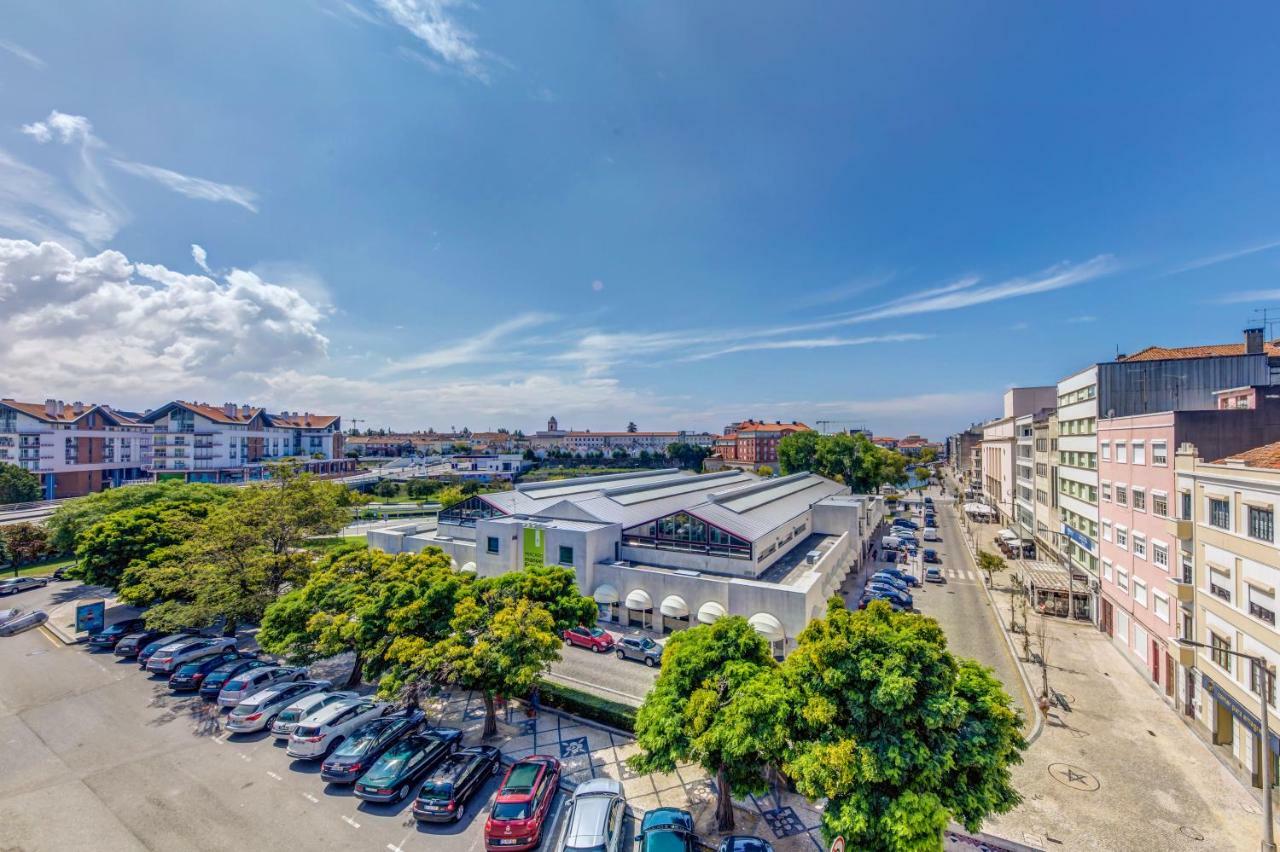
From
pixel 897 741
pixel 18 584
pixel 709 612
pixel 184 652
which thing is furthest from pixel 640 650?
pixel 18 584

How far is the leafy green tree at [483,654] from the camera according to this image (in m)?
18.1

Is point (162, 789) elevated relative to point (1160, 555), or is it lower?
lower

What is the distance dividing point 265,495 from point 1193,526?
4780 centimetres

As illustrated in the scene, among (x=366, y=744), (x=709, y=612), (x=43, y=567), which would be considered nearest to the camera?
(x=366, y=744)

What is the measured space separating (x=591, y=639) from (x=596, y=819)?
1503 centimetres

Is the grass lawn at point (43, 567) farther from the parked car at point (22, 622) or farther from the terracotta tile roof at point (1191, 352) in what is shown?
the terracotta tile roof at point (1191, 352)

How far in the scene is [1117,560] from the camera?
2903 cm

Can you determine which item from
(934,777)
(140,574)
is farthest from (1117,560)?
(140,574)

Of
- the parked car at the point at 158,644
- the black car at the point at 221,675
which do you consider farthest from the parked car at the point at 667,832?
the parked car at the point at 158,644

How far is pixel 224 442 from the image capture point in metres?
97.4

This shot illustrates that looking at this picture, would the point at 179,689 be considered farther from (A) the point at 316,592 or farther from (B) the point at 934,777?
(B) the point at 934,777

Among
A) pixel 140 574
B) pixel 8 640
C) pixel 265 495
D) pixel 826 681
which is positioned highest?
pixel 265 495

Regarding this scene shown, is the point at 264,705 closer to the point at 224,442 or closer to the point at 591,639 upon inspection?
the point at 591,639

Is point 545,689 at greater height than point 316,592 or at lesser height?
lesser
